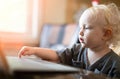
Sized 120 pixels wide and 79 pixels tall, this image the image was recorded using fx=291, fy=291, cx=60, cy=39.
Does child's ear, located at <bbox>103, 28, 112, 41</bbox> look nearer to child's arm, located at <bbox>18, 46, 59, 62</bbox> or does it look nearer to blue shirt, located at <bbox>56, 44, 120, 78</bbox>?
blue shirt, located at <bbox>56, 44, 120, 78</bbox>

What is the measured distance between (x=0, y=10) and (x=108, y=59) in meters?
2.76

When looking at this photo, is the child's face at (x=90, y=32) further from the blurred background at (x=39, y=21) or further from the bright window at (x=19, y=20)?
the bright window at (x=19, y=20)

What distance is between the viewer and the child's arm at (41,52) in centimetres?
107

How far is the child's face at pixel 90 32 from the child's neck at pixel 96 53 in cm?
2

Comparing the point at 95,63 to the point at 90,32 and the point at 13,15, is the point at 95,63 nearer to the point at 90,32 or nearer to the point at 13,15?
the point at 90,32

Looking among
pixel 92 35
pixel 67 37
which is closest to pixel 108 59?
pixel 92 35

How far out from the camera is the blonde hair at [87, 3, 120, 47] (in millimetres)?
1066

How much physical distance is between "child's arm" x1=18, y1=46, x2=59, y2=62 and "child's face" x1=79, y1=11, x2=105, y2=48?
0.40 feet

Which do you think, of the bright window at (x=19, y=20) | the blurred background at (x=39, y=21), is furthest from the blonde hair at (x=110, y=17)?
the bright window at (x=19, y=20)

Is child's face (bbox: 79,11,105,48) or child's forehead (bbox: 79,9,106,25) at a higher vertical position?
child's forehead (bbox: 79,9,106,25)

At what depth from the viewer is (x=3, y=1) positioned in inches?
141

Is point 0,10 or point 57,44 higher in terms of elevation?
point 0,10

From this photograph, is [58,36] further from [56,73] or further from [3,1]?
[56,73]

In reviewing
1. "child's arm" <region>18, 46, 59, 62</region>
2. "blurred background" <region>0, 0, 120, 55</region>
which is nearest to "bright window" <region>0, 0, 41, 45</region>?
"blurred background" <region>0, 0, 120, 55</region>
